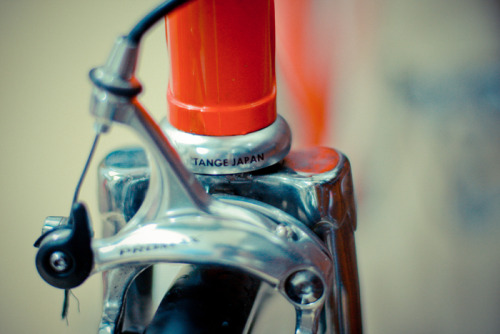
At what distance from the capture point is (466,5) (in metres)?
0.38

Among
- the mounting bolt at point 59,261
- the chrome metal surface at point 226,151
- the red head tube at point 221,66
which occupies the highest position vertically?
the red head tube at point 221,66

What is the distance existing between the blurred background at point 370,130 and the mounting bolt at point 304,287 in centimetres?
20

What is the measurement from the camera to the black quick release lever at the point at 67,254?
0.74 ft

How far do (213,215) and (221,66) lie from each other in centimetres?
6

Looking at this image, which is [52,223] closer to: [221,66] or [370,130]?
[221,66]

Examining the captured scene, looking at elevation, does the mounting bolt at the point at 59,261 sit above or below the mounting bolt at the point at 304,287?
above

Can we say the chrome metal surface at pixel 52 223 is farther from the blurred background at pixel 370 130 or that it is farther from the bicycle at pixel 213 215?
the blurred background at pixel 370 130

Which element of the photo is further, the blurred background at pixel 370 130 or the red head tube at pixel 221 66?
the blurred background at pixel 370 130

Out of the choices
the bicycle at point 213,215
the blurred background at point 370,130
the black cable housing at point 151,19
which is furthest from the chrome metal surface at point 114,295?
the blurred background at point 370,130

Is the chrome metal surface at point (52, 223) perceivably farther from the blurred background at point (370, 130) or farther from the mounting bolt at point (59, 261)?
the blurred background at point (370, 130)

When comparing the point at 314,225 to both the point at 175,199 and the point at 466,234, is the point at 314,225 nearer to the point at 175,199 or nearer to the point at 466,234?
the point at 175,199

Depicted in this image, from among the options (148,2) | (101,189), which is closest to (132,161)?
(101,189)

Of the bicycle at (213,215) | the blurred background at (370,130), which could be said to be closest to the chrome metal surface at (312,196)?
the bicycle at (213,215)

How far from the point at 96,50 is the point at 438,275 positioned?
1.10 ft
